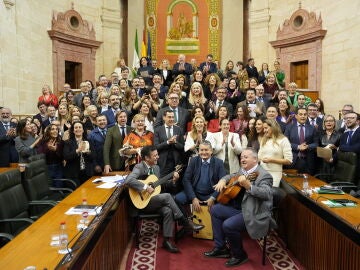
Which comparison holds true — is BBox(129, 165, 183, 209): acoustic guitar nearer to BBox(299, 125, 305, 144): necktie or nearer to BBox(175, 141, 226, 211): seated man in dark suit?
BBox(175, 141, 226, 211): seated man in dark suit

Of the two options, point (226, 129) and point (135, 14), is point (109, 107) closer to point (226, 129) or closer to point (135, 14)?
point (226, 129)

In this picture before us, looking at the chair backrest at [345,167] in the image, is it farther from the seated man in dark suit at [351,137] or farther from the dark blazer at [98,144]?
the dark blazer at [98,144]

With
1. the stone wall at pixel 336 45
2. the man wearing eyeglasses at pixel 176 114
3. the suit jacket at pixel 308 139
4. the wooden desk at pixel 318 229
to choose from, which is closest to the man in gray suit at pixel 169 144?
the man wearing eyeglasses at pixel 176 114

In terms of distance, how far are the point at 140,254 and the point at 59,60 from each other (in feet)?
30.3

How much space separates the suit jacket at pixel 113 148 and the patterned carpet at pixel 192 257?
44.7 inches

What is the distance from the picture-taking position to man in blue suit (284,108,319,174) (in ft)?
18.4

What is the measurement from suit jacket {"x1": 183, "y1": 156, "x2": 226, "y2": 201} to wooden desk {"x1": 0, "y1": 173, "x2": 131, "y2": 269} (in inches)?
33.8

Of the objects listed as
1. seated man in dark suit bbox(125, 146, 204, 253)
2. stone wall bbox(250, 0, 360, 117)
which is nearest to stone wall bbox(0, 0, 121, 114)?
seated man in dark suit bbox(125, 146, 204, 253)

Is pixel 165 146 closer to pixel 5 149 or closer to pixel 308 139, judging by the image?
pixel 308 139

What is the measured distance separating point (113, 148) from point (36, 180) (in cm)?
124

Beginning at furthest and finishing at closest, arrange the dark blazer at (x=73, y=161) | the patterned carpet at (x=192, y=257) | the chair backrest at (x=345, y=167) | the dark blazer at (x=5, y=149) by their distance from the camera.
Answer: the dark blazer at (x=5, y=149) → the dark blazer at (x=73, y=161) → the chair backrest at (x=345, y=167) → the patterned carpet at (x=192, y=257)

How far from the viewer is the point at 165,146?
525 centimetres

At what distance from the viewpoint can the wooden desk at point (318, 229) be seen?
3045mm

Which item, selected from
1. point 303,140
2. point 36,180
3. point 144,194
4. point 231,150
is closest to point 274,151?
point 231,150
